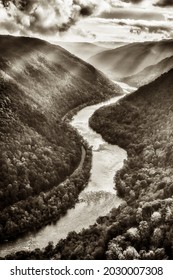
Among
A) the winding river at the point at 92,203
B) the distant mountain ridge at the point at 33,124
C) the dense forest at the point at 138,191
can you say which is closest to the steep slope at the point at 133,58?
the distant mountain ridge at the point at 33,124

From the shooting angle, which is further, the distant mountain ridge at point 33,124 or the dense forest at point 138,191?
the distant mountain ridge at point 33,124

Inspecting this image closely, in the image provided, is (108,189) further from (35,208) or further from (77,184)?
(35,208)

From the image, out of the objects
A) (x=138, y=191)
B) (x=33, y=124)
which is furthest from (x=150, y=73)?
(x=138, y=191)

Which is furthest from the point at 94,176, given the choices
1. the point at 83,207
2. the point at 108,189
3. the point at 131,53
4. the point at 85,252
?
the point at 131,53

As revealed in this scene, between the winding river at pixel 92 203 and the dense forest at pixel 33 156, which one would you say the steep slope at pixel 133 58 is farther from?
the winding river at pixel 92 203

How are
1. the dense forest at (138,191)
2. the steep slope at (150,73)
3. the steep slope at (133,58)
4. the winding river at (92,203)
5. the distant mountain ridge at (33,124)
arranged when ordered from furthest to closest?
the steep slope at (133,58) < the steep slope at (150,73) < the distant mountain ridge at (33,124) < the winding river at (92,203) < the dense forest at (138,191)

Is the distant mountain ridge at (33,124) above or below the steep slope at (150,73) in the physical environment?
above

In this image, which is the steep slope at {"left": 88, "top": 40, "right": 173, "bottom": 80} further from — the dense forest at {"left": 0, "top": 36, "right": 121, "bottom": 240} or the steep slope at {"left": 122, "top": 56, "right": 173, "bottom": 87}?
the dense forest at {"left": 0, "top": 36, "right": 121, "bottom": 240}
